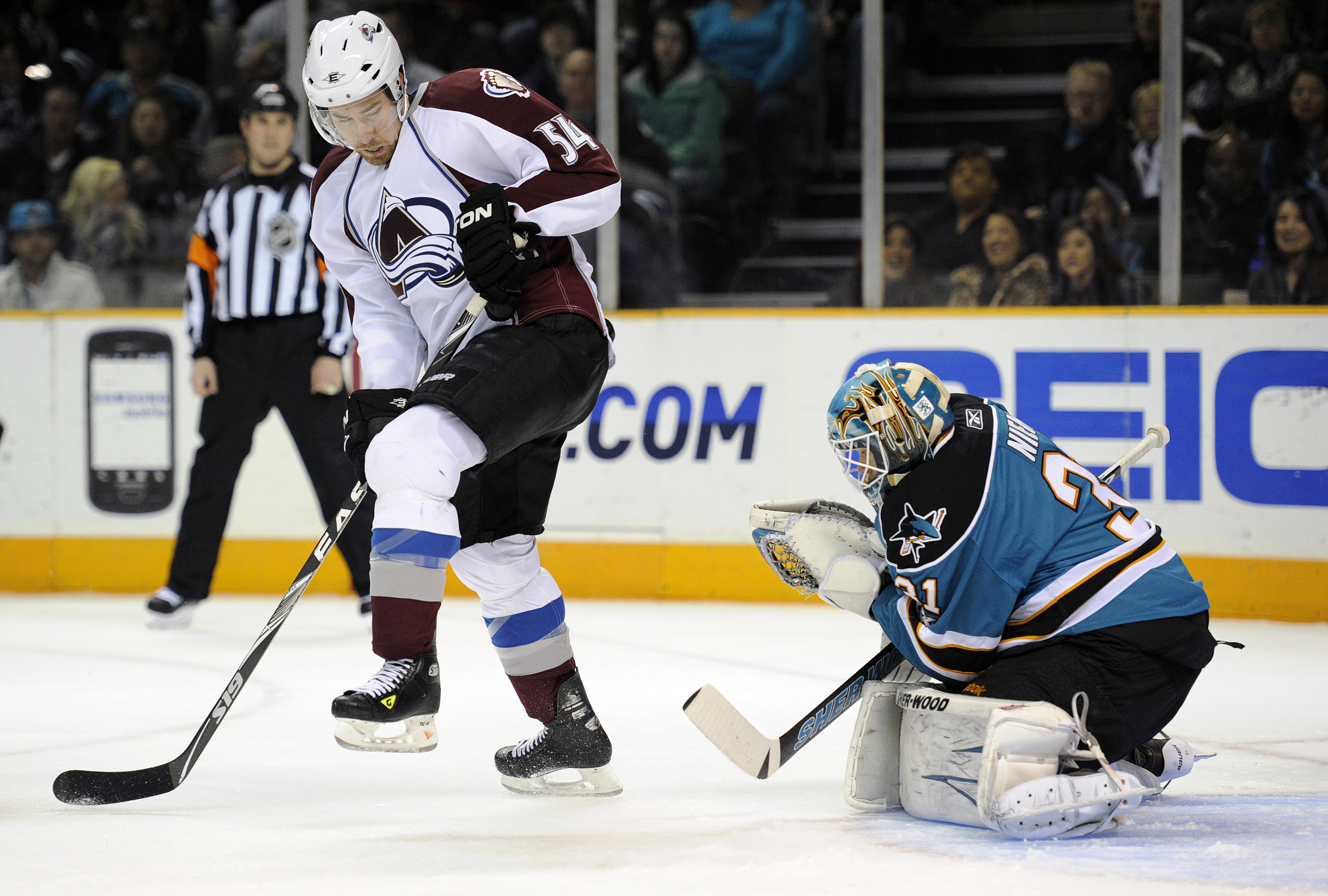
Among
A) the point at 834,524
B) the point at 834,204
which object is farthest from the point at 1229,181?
the point at 834,524

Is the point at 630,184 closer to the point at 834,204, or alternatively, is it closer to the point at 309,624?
the point at 834,204

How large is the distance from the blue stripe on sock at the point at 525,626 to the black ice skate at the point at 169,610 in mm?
2158

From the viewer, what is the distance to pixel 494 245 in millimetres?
2191

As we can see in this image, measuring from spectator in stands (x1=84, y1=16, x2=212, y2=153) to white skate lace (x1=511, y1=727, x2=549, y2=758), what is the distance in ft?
11.8

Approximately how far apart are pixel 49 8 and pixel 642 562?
3.07 m

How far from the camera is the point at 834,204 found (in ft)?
16.2

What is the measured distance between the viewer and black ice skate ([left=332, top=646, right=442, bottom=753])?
85.9 inches

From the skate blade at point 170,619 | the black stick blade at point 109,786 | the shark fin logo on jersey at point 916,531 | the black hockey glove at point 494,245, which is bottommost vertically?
the skate blade at point 170,619

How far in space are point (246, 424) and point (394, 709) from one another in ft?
7.63

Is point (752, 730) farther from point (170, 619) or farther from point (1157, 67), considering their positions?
point (1157, 67)

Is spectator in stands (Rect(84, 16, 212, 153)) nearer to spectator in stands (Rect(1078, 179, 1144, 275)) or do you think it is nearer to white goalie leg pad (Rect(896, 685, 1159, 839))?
spectator in stands (Rect(1078, 179, 1144, 275))

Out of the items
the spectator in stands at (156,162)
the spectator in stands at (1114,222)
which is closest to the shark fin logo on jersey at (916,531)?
the spectator in stands at (1114,222)

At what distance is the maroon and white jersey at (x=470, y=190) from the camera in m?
2.32

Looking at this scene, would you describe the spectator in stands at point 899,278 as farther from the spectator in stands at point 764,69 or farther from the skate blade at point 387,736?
the skate blade at point 387,736
